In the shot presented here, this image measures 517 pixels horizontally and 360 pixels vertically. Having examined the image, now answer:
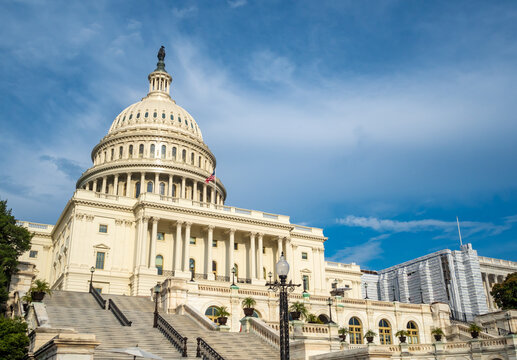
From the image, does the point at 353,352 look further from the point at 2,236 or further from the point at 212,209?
the point at 212,209

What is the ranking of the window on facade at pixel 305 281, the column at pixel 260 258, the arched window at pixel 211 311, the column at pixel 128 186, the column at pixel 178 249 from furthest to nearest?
the column at pixel 128 186
the window on facade at pixel 305 281
the column at pixel 260 258
the column at pixel 178 249
the arched window at pixel 211 311

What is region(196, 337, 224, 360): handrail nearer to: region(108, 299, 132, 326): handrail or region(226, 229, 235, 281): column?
region(108, 299, 132, 326): handrail

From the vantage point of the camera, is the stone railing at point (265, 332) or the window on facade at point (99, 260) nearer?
the stone railing at point (265, 332)

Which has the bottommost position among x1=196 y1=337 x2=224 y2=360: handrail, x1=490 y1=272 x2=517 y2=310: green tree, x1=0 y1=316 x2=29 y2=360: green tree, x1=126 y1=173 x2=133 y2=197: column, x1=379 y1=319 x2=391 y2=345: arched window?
x1=196 y1=337 x2=224 y2=360: handrail

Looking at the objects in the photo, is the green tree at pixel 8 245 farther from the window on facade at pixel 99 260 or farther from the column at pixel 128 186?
the column at pixel 128 186

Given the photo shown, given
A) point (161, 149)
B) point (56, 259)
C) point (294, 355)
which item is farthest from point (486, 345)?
point (161, 149)

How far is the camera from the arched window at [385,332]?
5141 cm

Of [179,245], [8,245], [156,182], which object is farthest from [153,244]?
[156,182]

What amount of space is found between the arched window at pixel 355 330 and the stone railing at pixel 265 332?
784 inches

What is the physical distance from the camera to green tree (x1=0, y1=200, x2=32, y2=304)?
4001cm

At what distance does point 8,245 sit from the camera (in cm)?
4338

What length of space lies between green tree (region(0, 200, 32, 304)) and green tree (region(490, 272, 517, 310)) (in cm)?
5821

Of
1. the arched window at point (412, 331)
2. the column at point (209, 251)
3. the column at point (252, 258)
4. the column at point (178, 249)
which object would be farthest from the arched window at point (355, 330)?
the column at point (178, 249)

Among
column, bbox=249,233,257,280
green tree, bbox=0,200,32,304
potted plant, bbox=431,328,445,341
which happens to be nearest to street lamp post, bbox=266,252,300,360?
green tree, bbox=0,200,32,304
